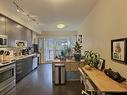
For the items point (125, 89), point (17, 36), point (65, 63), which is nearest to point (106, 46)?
point (125, 89)

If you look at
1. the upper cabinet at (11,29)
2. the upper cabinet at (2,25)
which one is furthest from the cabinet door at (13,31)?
the upper cabinet at (2,25)

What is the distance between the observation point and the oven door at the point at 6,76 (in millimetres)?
4391

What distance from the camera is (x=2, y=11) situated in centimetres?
511

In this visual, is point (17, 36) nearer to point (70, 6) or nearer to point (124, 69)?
point (70, 6)

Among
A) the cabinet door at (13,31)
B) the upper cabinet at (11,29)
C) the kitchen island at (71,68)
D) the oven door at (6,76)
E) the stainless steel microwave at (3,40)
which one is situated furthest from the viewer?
the kitchen island at (71,68)

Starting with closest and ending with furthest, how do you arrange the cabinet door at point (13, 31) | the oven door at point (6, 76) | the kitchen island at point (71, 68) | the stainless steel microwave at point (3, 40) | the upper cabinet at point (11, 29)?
the oven door at point (6, 76) → the stainless steel microwave at point (3, 40) → the upper cabinet at point (11, 29) → the cabinet door at point (13, 31) → the kitchen island at point (71, 68)

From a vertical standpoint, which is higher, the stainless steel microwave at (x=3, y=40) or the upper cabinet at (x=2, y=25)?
the upper cabinet at (x=2, y=25)

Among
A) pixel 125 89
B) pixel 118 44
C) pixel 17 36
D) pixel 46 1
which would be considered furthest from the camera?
pixel 17 36

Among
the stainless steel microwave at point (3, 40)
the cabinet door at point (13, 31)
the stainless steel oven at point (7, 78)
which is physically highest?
the cabinet door at point (13, 31)

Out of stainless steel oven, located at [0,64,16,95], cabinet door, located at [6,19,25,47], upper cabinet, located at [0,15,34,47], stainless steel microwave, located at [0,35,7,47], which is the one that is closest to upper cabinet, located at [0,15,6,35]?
upper cabinet, located at [0,15,34,47]

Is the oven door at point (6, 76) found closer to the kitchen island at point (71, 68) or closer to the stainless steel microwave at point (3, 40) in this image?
the stainless steel microwave at point (3, 40)

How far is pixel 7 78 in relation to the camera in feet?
15.7

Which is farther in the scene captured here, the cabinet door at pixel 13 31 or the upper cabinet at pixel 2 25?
the cabinet door at pixel 13 31

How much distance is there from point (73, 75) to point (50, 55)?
24.0ft
